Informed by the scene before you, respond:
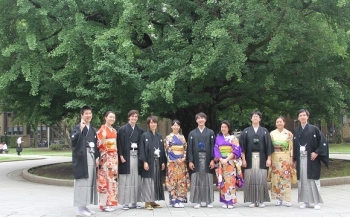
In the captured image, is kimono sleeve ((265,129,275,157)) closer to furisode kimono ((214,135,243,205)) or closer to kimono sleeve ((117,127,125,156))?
furisode kimono ((214,135,243,205))

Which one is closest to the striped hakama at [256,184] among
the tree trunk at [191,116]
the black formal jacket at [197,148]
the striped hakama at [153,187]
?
the black formal jacket at [197,148]

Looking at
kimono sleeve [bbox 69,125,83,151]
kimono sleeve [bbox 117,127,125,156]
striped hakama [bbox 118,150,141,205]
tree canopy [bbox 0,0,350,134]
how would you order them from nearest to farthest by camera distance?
kimono sleeve [bbox 69,125,83,151]
striped hakama [bbox 118,150,141,205]
kimono sleeve [bbox 117,127,125,156]
tree canopy [bbox 0,0,350,134]

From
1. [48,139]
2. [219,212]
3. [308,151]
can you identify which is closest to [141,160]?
[219,212]

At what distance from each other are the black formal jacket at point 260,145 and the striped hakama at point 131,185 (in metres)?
2.34

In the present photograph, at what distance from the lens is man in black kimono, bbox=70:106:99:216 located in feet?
26.2

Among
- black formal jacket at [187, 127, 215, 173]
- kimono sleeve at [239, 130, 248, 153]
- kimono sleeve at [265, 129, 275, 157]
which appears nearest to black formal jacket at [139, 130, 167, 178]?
black formal jacket at [187, 127, 215, 173]

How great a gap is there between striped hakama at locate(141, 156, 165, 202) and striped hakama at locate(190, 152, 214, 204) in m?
0.71

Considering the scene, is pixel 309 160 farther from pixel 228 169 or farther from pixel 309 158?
pixel 228 169

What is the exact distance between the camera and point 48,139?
58.9 metres

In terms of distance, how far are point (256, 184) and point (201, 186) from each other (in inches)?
46.0

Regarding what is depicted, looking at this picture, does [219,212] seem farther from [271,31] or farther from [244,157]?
[271,31]

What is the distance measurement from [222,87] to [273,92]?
1992 mm

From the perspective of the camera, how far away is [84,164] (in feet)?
26.5

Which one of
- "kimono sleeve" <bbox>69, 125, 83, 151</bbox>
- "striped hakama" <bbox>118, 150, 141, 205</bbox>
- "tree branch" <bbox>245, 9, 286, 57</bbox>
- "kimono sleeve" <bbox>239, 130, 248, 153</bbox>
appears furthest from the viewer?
"tree branch" <bbox>245, 9, 286, 57</bbox>
